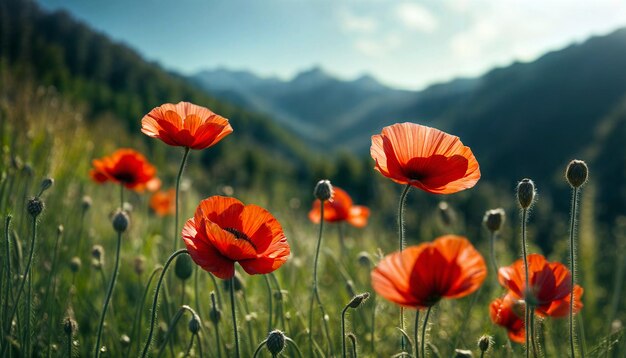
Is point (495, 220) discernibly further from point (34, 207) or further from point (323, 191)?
point (34, 207)

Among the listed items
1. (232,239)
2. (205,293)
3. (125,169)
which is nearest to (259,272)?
(232,239)

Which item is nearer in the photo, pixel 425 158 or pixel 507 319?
pixel 425 158

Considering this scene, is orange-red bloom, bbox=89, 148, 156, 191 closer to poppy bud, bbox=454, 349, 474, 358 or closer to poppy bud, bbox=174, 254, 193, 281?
poppy bud, bbox=174, 254, 193, 281

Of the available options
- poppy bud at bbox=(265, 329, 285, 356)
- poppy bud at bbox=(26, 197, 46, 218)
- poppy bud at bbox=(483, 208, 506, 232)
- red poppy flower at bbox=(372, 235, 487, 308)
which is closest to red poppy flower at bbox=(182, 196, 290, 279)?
poppy bud at bbox=(265, 329, 285, 356)

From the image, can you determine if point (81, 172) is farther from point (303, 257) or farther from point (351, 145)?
point (351, 145)

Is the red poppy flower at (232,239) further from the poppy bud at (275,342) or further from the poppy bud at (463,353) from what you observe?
the poppy bud at (463,353)
